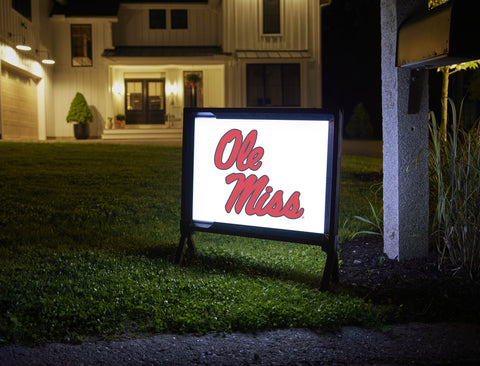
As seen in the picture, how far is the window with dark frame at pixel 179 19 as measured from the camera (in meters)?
26.2

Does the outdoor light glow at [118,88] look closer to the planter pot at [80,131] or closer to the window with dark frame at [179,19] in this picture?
the planter pot at [80,131]

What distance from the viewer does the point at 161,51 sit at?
24828mm

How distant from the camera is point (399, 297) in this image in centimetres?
376

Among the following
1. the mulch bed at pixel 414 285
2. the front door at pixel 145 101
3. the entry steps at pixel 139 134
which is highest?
the front door at pixel 145 101

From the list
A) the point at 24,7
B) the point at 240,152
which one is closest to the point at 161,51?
the point at 24,7

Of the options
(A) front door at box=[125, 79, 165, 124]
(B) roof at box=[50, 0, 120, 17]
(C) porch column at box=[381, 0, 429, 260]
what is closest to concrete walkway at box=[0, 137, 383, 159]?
(A) front door at box=[125, 79, 165, 124]

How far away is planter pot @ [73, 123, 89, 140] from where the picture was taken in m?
23.0

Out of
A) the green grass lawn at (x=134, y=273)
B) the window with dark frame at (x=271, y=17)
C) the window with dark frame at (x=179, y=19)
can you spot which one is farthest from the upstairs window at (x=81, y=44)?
the green grass lawn at (x=134, y=273)

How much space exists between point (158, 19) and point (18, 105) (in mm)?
8758

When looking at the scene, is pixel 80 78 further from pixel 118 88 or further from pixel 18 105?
pixel 18 105

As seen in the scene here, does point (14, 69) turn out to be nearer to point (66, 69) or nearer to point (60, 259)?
point (66, 69)

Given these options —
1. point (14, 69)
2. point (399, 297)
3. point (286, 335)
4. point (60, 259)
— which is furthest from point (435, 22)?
point (14, 69)

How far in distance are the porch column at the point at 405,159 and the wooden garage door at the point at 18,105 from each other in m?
17.4

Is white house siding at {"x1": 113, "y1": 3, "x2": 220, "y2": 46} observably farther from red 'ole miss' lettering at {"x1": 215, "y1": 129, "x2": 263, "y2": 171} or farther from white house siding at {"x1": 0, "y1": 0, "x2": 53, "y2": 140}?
red 'ole miss' lettering at {"x1": 215, "y1": 129, "x2": 263, "y2": 171}
